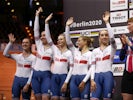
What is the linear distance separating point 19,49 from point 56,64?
4.56 meters

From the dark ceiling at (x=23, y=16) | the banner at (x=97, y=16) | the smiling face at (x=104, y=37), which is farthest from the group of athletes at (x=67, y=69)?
the dark ceiling at (x=23, y=16)

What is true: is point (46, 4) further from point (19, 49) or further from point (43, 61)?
point (43, 61)

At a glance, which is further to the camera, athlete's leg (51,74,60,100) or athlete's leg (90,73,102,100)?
athlete's leg (51,74,60,100)

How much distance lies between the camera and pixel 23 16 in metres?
13.8

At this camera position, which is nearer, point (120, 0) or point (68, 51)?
point (68, 51)

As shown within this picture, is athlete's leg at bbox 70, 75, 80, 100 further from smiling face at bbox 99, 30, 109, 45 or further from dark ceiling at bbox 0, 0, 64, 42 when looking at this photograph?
dark ceiling at bbox 0, 0, 64, 42

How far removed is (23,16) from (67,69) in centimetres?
761

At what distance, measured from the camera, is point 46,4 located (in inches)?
522

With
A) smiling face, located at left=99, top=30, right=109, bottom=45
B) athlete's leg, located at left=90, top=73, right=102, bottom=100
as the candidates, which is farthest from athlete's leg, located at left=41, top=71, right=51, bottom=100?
smiling face, located at left=99, top=30, right=109, bottom=45

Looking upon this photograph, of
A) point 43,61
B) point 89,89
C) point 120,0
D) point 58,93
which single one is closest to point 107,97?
point 89,89

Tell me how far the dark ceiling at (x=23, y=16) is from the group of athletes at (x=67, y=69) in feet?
19.0

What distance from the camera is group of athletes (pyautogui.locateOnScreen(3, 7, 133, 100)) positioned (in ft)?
19.0

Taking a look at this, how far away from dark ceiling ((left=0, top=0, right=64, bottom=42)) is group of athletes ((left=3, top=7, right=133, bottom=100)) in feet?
19.0

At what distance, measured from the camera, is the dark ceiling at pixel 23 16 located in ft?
42.4
